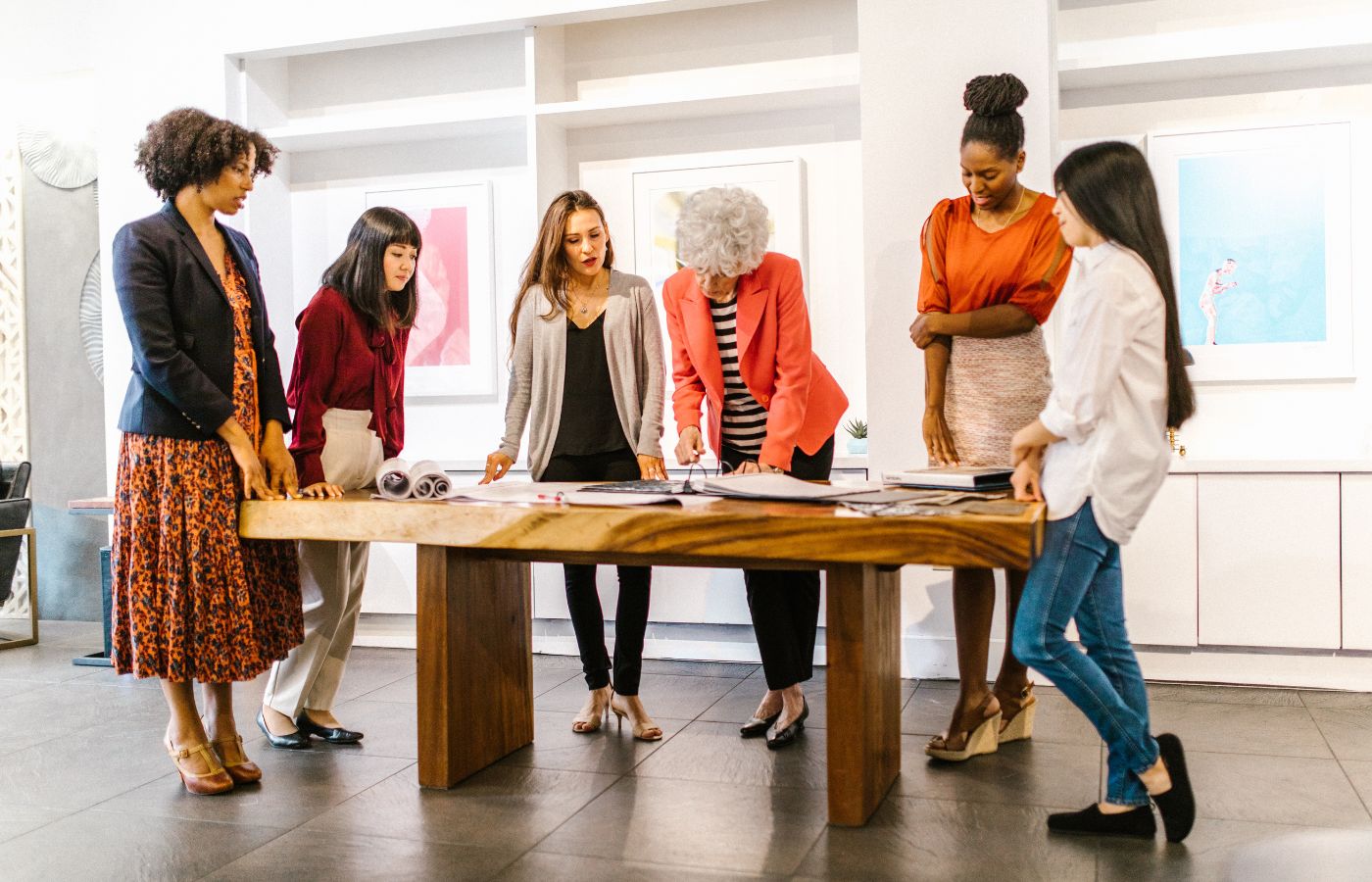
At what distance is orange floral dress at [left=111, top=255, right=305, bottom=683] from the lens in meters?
2.83

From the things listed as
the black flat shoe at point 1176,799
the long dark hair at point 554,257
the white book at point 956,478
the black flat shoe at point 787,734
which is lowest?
the black flat shoe at point 787,734

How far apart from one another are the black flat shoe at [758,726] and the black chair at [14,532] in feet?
11.2

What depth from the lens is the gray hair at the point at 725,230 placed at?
313 cm

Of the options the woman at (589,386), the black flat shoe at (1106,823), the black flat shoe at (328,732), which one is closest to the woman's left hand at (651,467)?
the woman at (589,386)

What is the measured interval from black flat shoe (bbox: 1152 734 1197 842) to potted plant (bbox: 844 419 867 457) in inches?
85.6

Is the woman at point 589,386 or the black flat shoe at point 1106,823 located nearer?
the black flat shoe at point 1106,823

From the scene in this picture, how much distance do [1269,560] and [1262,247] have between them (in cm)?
116

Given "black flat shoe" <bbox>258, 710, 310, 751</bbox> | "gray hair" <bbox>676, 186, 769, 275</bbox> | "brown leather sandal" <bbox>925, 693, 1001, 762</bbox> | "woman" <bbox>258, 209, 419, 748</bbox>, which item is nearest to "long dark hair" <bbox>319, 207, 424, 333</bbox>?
"woman" <bbox>258, 209, 419, 748</bbox>

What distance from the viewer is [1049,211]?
10.0ft

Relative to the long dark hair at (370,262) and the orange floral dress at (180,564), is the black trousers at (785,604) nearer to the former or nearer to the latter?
the long dark hair at (370,262)

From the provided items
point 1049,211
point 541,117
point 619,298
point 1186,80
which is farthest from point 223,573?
point 1186,80

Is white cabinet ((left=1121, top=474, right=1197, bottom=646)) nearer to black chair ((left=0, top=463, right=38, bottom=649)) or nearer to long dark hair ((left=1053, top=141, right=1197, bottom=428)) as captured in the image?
long dark hair ((left=1053, top=141, right=1197, bottom=428))

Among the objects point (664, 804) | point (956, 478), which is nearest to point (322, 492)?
point (664, 804)

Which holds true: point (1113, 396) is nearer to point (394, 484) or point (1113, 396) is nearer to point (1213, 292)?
point (394, 484)
